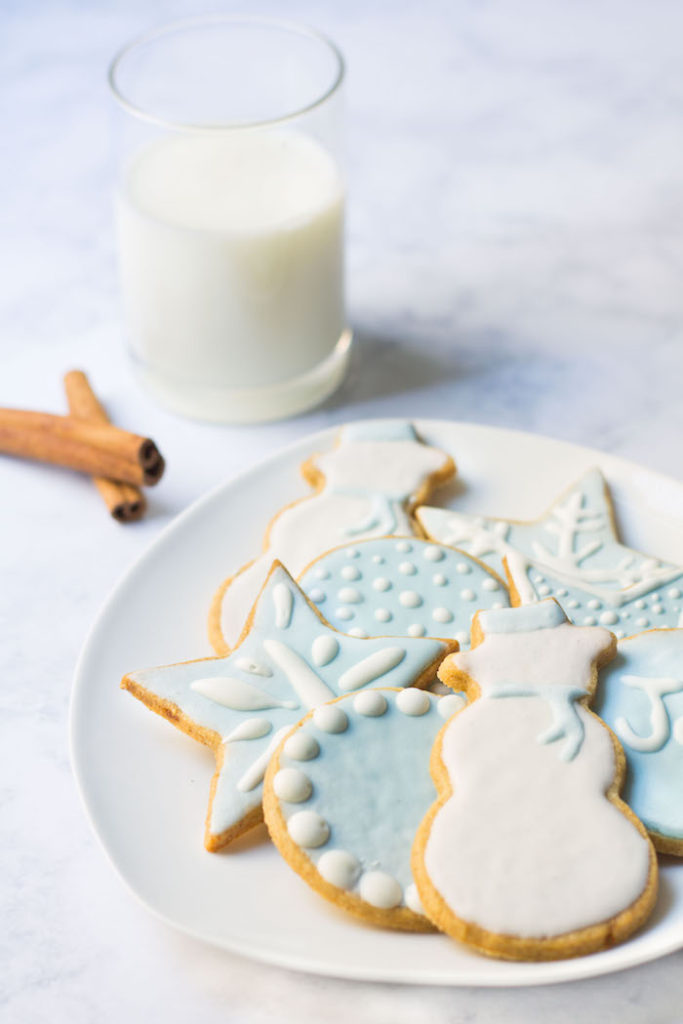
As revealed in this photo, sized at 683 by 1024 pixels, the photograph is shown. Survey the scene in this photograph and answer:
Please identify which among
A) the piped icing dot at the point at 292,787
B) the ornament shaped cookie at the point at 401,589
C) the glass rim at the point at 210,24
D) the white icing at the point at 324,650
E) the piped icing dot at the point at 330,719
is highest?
the glass rim at the point at 210,24

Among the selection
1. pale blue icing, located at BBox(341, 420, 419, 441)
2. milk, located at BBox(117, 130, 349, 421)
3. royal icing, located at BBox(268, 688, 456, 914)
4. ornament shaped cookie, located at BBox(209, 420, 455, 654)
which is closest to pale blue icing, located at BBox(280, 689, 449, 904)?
royal icing, located at BBox(268, 688, 456, 914)

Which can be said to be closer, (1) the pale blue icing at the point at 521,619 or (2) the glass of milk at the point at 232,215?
(1) the pale blue icing at the point at 521,619

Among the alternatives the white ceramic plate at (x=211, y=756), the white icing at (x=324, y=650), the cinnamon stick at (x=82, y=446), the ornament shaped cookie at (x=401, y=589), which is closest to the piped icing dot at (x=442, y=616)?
the ornament shaped cookie at (x=401, y=589)

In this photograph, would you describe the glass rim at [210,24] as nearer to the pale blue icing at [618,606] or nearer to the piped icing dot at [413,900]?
the pale blue icing at [618,606]

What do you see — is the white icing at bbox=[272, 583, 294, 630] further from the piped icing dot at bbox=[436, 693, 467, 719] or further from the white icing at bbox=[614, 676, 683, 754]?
the white icing at bbox=[614, 676, 683, 754]

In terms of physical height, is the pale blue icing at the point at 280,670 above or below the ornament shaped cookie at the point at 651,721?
below

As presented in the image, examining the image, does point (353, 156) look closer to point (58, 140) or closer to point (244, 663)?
point (58, 140)
